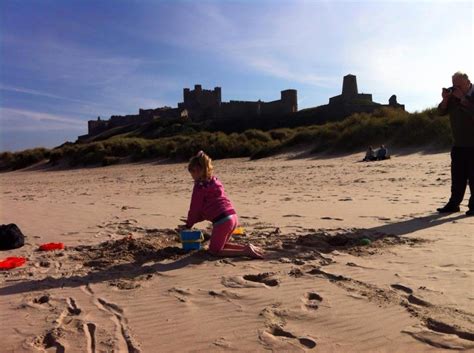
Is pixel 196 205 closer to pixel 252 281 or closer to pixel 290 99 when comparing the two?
pixel 252 281

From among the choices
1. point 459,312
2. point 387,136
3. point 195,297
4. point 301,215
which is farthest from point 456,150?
point 387,136

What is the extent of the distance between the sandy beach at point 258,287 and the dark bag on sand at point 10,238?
0.11m

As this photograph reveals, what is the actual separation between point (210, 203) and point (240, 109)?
5117cm

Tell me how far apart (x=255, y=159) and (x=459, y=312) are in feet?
63.2

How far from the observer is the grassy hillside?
18.3 m

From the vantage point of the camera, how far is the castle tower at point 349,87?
4669cm

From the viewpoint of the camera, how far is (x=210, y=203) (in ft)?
15.8

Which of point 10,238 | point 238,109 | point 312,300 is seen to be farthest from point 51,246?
point 238,109

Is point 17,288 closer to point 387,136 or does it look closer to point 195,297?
point 195,297

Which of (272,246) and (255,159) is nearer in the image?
(272,246)

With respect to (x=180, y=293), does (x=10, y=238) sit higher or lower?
higher

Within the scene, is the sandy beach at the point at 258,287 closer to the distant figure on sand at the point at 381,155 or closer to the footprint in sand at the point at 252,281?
the footprint in sand at the point at 252,281

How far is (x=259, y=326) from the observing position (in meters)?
2.95

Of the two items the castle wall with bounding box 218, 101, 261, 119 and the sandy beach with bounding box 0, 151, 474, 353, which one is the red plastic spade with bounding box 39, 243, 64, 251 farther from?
the castle wall with bounding box 218, 101, 261, 119
